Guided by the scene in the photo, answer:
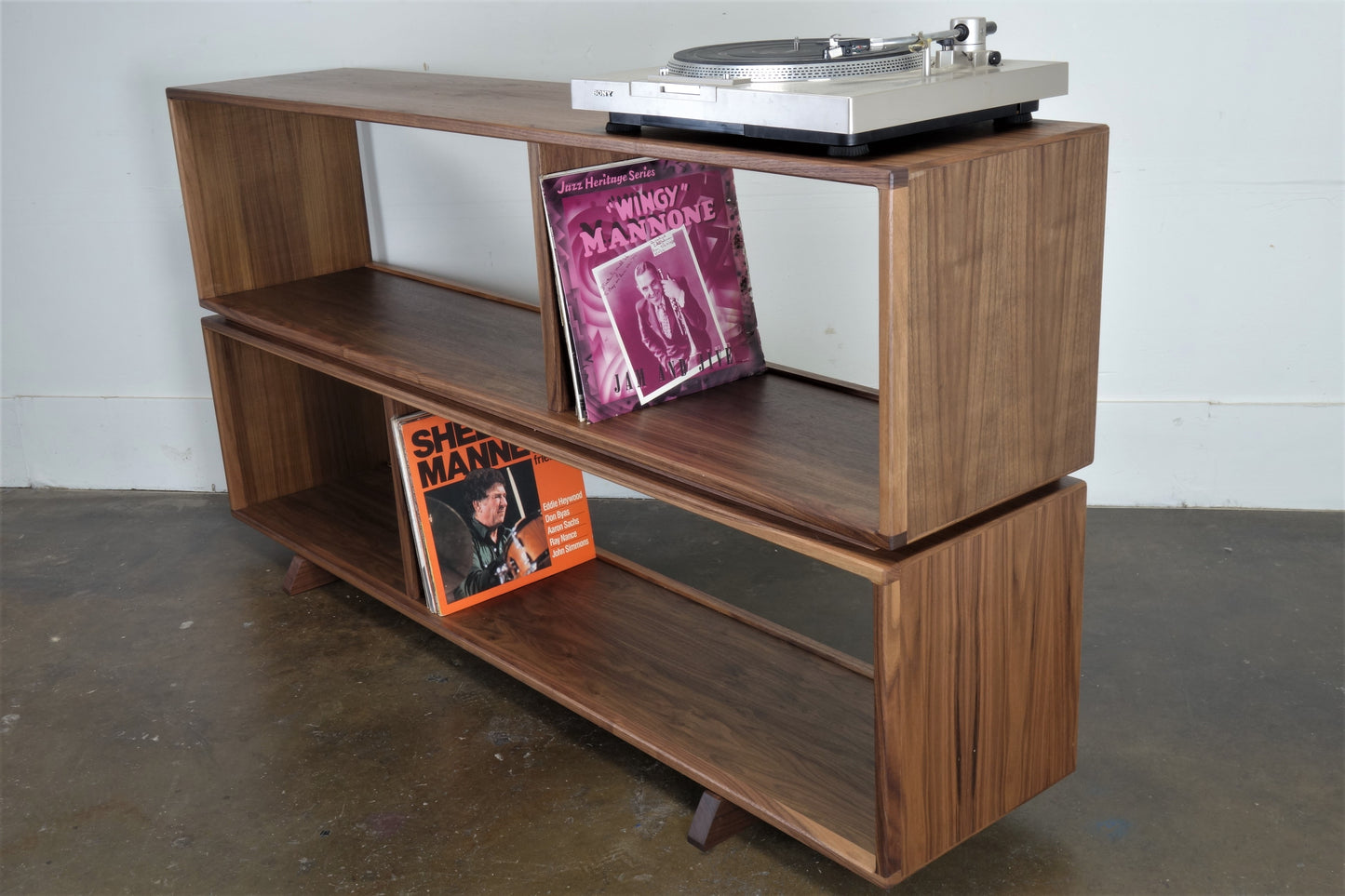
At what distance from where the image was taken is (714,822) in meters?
1.86

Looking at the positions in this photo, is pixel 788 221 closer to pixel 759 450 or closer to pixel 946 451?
pixel 759 450

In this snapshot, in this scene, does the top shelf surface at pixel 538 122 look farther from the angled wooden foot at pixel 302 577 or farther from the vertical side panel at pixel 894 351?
the angled wooden foot at pixel 302 577

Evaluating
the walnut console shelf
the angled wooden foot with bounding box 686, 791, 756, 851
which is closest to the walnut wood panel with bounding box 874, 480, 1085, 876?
the walnut console shelf

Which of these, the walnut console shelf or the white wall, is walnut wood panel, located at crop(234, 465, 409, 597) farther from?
the white wall

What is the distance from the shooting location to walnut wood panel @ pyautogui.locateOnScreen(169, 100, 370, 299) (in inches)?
104

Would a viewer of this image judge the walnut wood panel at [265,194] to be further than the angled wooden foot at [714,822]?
Yes

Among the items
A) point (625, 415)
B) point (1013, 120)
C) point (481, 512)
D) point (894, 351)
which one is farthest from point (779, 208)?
point (894, 351)

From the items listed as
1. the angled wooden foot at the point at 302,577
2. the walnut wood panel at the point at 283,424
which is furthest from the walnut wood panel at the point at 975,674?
the walnut wood panel at the point at 283,424

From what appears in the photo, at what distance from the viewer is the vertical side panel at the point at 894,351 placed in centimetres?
130

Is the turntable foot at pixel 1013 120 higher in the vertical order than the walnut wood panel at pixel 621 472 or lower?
higher

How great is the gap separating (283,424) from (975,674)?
188 centimetres

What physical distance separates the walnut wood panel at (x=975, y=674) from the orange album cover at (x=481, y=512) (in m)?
1.00

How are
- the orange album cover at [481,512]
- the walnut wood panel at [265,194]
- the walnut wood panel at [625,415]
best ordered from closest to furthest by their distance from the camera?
the walnut wood panel at [625,415] < the orange album cover at [481,512] < the walnut wood panel at [265,194]

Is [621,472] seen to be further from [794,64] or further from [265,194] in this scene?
[265,194]
